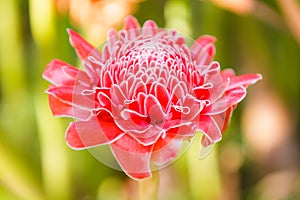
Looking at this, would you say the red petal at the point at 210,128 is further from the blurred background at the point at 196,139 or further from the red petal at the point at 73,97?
the blurred background at the point at 196,139

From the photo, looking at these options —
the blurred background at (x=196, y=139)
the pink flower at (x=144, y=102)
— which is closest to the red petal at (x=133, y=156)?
the pink flower at (x=144, y=102)

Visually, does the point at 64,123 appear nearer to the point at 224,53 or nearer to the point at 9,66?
the point at 9,66

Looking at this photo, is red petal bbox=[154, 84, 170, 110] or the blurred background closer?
red petal bbox=[154, 84, 170, 110]

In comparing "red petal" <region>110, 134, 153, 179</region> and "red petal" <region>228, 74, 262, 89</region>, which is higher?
"red petal" <region>228, 74, 262, 89</region>

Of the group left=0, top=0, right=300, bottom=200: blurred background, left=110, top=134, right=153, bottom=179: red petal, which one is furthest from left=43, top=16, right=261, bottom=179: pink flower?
left=0, top=0, right=300, bottom=200: blurred background

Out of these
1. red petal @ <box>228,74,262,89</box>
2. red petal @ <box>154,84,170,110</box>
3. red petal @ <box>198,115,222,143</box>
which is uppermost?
red petal @ <box>228,74,262,89</box>

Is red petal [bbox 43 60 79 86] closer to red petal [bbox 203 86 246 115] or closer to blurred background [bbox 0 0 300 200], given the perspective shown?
red petal [bbox 203 86 246 115]

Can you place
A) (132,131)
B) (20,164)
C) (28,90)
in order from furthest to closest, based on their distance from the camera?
1. (28,90)
2. (20,164)
3. (132,131)

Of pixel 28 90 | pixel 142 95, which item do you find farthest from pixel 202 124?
pixel 28 90
